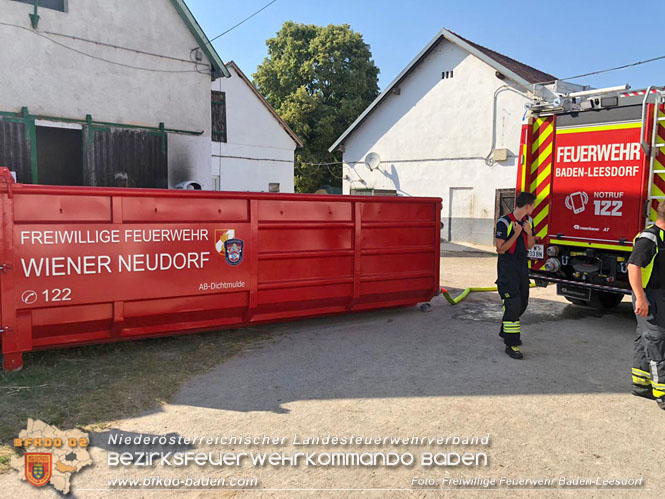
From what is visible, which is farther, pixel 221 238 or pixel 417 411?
pixel 221 238

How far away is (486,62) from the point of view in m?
19.4

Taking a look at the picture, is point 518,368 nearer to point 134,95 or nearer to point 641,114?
point 641,114

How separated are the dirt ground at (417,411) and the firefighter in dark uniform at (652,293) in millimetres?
339

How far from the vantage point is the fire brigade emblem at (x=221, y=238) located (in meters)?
6.34

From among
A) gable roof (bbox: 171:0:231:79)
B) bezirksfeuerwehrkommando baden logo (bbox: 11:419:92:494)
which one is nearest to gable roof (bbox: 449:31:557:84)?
gable roof (bbox: 171:0:231:79)

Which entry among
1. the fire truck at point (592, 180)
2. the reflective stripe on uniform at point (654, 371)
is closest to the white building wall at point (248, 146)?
the fire truck at point (592, 180)

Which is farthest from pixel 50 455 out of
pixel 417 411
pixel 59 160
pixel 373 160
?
pixel 373 160

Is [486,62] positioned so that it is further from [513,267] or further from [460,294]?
[513,267]

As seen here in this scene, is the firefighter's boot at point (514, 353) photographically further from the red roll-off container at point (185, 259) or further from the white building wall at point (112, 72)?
the white building wall at point (112, 72)

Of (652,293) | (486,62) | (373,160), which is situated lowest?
(652,293)

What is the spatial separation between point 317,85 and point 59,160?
24682 millimetres

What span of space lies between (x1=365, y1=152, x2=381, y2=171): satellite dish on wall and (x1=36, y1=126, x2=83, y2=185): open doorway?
12395 mm

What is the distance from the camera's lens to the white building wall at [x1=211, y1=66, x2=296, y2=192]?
903 inches

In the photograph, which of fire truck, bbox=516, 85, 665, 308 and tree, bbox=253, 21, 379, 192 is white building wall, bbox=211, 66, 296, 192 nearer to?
tree, bbox=253, 21, 379, 192
